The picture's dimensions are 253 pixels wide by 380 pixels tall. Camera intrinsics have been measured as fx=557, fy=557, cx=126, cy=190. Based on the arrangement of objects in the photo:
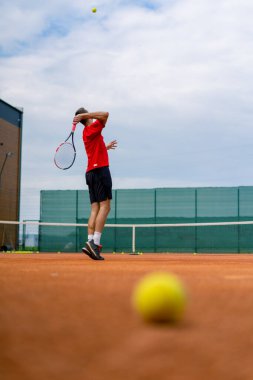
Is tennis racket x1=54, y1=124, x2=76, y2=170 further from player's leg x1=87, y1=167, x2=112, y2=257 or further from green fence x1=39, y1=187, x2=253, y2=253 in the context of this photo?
green fence x1=39, y1=187, x2=253, y2=253

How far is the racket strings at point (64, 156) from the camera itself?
7.81 meters

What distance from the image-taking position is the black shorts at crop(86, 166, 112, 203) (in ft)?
21.3

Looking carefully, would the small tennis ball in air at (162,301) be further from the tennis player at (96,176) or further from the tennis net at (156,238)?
the tennis net at (156,238)

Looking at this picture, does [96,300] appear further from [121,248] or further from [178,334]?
[121,248]

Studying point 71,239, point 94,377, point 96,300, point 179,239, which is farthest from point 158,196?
point 94,377

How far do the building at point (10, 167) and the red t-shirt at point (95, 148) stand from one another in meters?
20.2

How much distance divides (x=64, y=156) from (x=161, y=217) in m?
11.7

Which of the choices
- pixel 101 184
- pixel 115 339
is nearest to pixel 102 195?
pixel 101 184

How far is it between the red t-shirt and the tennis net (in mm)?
11091

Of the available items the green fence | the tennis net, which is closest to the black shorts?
the tennis net

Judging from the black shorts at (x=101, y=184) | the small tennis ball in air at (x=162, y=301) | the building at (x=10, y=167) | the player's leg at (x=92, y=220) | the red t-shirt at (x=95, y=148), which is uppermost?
the building at (x=10, y=167)

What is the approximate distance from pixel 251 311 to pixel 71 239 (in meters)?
17.6

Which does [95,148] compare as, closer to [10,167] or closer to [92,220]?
[92,220]

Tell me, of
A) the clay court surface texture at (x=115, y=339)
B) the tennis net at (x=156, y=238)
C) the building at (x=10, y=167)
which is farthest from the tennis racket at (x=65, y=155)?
the building at (x=10, y=167)
